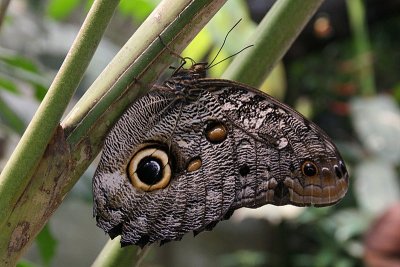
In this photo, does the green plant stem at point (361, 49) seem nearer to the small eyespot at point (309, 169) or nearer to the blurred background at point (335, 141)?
the blurred background at point (335, 141)

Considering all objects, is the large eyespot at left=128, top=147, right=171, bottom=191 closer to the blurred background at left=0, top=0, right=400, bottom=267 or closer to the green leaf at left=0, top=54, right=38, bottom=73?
the green leaf at left=0, top=54, right=38, bottom=73

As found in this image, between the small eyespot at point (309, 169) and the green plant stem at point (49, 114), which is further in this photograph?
the small eyespot at point (309, 169)

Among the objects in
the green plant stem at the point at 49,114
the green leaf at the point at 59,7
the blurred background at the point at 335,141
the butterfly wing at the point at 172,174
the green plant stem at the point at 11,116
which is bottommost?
the green plant stem at the point at 49,114

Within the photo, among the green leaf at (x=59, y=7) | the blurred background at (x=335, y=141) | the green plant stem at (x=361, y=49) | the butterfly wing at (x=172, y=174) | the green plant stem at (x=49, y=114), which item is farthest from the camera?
the green plant stem at (x=361, y=49)

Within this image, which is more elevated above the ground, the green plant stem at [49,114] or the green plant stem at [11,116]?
the green plant stem at [11,116]

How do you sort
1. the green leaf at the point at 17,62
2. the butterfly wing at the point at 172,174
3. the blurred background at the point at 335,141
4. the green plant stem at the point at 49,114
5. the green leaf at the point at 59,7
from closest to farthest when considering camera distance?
1. the green plant stem at the point at 49,114
2. the butterfly wing at the point at 172,174
3. the green leaf at the point at 17,62
4. the green leaf at the point at 59,7
5. the blurred background at the point at 335,141

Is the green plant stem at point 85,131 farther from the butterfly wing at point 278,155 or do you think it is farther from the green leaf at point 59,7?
the green leaf at point 59,7

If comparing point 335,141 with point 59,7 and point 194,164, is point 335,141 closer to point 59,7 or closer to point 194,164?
point 59,7

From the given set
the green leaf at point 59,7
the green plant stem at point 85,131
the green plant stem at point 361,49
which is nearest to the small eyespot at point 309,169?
the green plant stem at point 85,131
